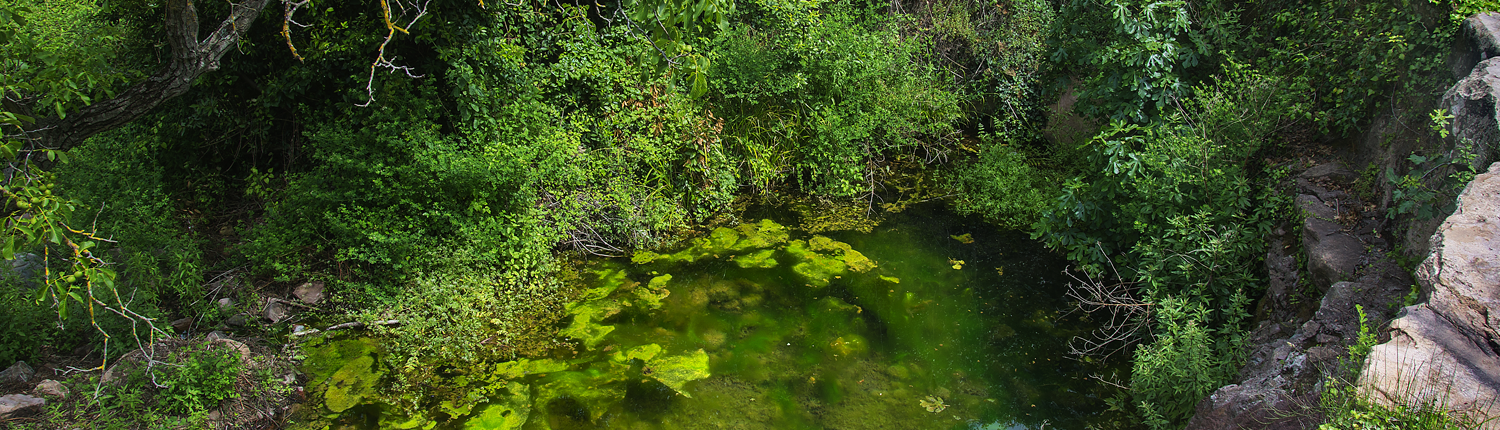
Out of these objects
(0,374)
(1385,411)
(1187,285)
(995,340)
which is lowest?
(995,340)

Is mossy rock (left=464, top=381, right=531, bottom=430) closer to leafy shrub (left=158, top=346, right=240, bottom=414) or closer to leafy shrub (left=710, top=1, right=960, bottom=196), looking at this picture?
leafy shrub (left=158, top=346, right=240, bottom=414)

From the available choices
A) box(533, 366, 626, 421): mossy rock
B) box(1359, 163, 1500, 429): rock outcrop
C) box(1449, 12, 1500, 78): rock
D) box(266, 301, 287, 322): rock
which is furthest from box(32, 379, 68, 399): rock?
box(1449, 12, 1500, 78): rock

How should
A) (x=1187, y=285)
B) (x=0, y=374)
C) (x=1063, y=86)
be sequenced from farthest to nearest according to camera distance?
(x=1063, y=86)
(x=1187, y=285)
(x=0, y=374)

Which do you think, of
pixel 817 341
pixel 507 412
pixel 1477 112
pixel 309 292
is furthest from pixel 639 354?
pixel 1477 112

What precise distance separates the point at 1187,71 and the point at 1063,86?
3.27 feet

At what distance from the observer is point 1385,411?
2613mm

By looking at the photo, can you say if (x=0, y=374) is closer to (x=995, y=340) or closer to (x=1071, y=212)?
(x=995, y=340)

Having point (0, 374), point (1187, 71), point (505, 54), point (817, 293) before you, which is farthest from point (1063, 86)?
point (0, 374)

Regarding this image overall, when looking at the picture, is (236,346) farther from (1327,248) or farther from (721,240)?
(1327,248)

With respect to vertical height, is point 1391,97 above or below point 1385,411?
above

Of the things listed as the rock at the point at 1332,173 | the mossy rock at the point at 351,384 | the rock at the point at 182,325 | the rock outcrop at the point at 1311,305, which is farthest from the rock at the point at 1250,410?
the rock at the point at 182,325

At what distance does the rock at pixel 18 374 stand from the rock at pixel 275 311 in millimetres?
1028

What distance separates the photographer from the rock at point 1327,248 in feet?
11.8

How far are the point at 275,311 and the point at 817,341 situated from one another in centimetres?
321
